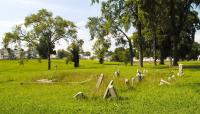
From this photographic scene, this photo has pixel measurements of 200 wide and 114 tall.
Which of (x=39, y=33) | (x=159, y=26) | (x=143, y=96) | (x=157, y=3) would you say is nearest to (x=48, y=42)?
(x=39, y=33)

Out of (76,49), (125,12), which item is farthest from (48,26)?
(125,12)

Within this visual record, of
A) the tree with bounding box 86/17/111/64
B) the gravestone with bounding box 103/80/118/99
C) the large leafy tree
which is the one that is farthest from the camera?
the tree with bounding box 86/17/111/64

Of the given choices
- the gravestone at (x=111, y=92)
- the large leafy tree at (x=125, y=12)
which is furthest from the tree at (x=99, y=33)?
the gravestone at (x=111, y=92)

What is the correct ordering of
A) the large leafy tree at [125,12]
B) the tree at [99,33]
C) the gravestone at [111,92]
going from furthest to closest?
the tree at [99,33], the large leafy tree at [125,12], the gravestone at [111,92]

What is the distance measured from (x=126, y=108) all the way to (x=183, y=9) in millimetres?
50230

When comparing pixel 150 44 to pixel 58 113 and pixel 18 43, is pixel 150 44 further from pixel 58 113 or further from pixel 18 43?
pixel 58 113

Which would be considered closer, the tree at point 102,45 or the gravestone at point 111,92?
the gravestone at point 111,92

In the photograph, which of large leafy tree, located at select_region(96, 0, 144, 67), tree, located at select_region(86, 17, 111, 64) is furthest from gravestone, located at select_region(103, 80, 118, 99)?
tree, located at select_region(86, 17, 111, 64)

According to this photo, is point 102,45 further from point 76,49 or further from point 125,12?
point 125,12

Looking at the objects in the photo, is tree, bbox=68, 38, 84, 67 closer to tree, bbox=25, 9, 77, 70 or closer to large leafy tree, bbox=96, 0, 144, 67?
tree, bbox=25, 9, 77, 70

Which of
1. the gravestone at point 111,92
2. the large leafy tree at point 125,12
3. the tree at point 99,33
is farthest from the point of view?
the tree at point 99,33

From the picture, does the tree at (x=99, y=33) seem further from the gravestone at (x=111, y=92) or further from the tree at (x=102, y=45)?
the gravestone at (x=111, y=92)

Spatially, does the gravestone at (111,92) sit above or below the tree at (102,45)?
below

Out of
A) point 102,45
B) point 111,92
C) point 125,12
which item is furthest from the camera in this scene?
point 102,45
